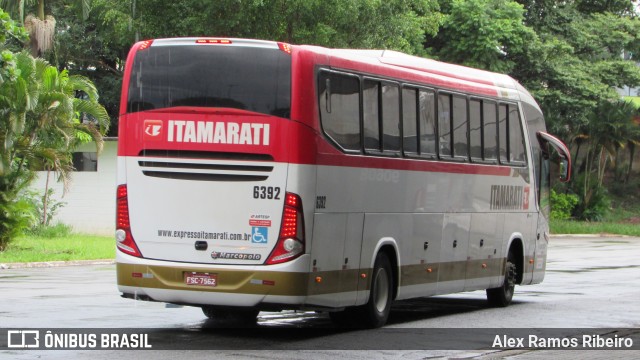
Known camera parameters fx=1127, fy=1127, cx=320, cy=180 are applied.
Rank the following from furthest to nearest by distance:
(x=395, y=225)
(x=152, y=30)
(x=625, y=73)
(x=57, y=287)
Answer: (x=625, y=73) → (x=152, y=30) → (x=57, y=287) → (x=395, y=225)

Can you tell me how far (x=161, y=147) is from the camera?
12.6m

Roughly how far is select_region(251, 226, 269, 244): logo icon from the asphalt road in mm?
1126

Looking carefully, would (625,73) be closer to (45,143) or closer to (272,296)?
(45,143)

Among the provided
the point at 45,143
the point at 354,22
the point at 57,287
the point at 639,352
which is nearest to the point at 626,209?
the point at 354,22

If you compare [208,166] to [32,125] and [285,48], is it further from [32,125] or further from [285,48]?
[32,125]

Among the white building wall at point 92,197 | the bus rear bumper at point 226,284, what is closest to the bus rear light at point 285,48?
the bus rear bumper at point 226,284

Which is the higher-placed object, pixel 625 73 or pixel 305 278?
pixel 625 73

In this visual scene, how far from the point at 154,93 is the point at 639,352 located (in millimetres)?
6004

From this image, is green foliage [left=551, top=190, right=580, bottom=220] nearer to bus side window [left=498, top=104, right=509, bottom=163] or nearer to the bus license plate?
bus side window [left=498, top=104, right=509, bottom=163]

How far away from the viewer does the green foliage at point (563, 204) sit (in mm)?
55906

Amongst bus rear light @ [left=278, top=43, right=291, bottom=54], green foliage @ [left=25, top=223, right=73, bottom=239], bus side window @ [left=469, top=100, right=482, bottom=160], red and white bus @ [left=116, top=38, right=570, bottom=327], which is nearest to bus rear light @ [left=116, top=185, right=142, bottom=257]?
red and white bus @ [left=116, top=38, right=570, bottom=327]

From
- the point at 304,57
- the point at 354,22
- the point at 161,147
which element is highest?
the point at 354,22

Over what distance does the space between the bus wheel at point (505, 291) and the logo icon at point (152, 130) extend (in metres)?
7.72

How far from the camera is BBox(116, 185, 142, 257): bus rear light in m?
12.6
